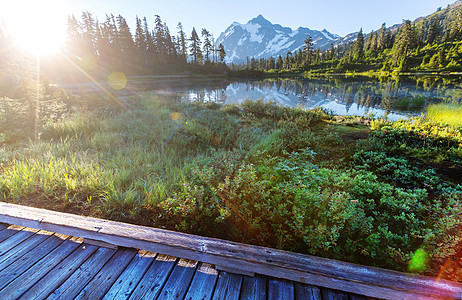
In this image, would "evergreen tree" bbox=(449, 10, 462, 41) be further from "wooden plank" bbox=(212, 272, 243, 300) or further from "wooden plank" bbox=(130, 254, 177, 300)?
"wooden plank" bbox=(130, 254, 177, 300)

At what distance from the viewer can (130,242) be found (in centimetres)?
229

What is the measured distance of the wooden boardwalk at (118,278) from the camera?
182cm

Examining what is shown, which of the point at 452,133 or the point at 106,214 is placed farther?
the point at 452,133

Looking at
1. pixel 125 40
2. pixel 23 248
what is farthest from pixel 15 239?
pixel 125 40

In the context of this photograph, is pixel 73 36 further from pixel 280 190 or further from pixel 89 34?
pixel 280 190

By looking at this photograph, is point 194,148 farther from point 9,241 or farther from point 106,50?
point 106,50

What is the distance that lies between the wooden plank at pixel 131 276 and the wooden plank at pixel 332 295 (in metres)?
1.81

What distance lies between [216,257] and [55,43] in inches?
2764

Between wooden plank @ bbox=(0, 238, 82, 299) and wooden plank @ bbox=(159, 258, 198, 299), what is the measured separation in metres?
1.31

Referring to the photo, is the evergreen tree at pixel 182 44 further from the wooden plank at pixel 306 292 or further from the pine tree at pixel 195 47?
the wooden plank at pixel 306 292

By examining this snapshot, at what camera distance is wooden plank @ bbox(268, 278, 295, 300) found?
5.87ft

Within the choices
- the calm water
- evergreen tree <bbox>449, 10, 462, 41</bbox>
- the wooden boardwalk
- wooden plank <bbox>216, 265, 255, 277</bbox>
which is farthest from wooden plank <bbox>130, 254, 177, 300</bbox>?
evergreen tree <bbox>449, 10, 462, 41</bbox>

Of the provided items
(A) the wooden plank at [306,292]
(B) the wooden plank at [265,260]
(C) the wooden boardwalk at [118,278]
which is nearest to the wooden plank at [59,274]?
(C) the wooden boardwalk at [118,278]

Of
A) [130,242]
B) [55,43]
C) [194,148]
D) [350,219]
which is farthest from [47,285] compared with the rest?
[55,43]
